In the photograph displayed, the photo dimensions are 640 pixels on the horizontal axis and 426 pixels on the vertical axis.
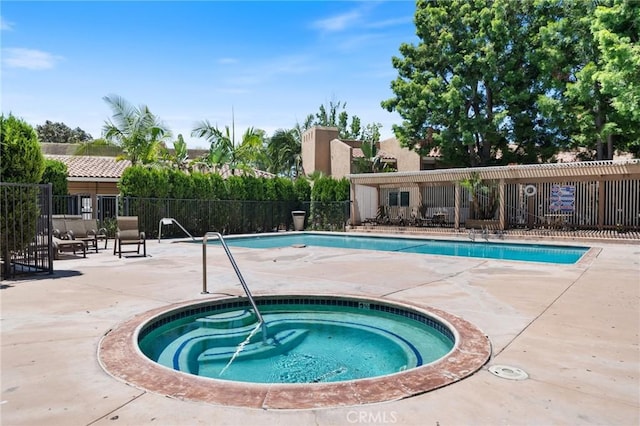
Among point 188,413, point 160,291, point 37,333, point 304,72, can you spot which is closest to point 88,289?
point 160,291

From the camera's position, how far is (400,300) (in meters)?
6.17

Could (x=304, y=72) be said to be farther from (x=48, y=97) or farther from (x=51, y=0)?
(x=51, y=0)

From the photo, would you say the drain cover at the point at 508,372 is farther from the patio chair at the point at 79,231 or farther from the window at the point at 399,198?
the window at the point at 399,198

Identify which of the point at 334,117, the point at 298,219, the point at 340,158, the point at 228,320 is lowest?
the point at 228,320

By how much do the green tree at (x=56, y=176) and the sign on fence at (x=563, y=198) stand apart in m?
23.3

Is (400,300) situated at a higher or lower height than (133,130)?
lower

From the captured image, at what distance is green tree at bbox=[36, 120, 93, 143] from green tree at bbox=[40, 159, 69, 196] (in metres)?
42.2

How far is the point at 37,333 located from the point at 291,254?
8493 millimetres

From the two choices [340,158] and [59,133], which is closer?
[340,158]

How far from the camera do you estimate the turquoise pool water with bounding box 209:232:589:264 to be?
544 inches

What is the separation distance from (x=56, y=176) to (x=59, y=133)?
1869 inches

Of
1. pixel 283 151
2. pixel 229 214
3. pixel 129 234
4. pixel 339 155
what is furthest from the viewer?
pixel 283 151

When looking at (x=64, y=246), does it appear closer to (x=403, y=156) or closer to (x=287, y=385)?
(x=287, y=385)

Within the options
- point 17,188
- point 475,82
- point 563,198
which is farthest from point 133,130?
point 563,198
